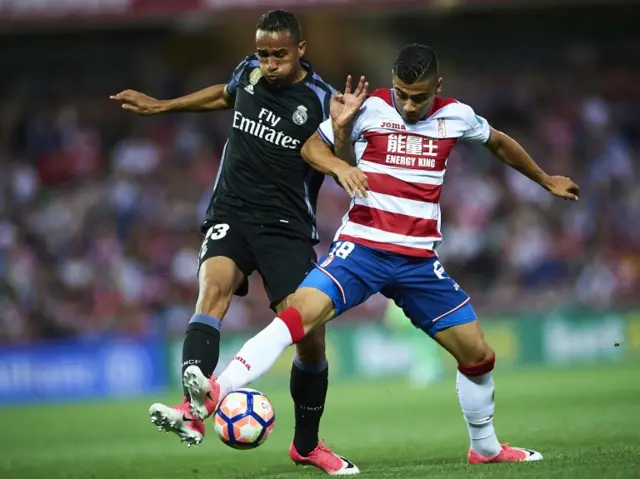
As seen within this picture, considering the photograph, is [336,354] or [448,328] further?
[336,354]

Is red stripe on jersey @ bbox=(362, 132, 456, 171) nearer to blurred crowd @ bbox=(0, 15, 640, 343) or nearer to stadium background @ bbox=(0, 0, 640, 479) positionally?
stadium background @ bbox=(0, 0, 640, 479)

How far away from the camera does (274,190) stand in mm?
7000

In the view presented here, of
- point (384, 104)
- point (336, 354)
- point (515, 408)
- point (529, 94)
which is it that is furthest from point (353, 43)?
point (384, 104)

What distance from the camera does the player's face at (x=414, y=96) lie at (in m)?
6.15

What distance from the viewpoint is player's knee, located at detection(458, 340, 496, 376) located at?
6.41m

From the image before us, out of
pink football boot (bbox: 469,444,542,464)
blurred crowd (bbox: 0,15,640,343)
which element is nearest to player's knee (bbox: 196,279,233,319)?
pink football boot (bbox: 469,444,542,464)

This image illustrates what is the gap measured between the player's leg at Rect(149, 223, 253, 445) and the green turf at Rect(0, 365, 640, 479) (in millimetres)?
817

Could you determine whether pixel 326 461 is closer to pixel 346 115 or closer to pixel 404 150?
pixel 404 150

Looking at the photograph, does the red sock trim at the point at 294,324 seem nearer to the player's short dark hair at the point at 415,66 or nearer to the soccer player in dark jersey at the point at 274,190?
the soccer player in dark jersey at the point at 274,190

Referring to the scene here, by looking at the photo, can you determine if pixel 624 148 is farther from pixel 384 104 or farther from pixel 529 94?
pixel 384 104

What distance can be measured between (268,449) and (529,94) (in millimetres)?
12485

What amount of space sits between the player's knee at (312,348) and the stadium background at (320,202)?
608cm

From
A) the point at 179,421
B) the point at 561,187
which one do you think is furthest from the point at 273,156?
the point at 179,421

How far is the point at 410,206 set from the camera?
6.30 m
